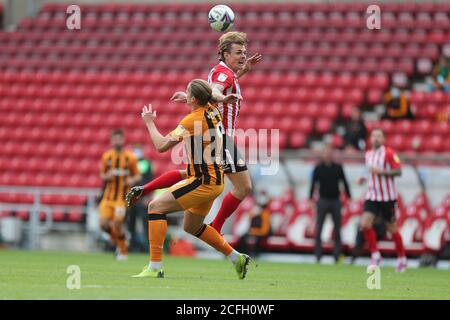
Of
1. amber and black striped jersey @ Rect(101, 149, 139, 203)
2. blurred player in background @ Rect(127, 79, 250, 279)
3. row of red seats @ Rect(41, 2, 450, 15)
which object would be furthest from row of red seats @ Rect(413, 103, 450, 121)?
blurred player in background @ Rect(127, 79, 250, 279)

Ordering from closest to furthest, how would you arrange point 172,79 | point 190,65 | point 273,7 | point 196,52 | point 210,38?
point 172,79, point 190,65, point 196,52, point 210,38, point 273,7

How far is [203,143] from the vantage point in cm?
915

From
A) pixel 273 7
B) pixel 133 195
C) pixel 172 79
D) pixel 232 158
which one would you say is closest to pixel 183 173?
pixel 232 158

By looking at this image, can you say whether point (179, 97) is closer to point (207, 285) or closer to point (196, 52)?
point (207, 285)

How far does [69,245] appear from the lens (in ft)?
67.7

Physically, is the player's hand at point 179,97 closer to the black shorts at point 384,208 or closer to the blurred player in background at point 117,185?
the black shorts at point 384,208

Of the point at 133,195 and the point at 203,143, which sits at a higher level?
the point at 203,143

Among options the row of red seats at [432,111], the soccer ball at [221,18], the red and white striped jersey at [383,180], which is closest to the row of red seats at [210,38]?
the row of red seats at [432,111]

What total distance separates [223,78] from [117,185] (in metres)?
5.97

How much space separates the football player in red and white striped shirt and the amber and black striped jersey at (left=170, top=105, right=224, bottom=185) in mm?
5513

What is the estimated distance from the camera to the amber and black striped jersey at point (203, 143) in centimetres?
910
